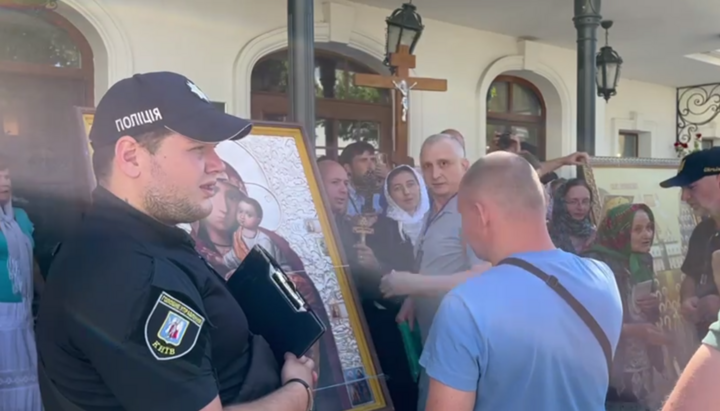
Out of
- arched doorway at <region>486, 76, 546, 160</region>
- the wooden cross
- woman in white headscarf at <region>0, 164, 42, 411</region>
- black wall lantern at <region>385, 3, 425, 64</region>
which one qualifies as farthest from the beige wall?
woman in white headscarf at <region>0, 164, 42, 411</region>

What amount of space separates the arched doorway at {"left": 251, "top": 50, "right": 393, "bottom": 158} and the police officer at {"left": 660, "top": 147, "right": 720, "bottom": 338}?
314 centimetres

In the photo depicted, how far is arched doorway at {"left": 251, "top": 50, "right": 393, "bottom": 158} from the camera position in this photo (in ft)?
17.6

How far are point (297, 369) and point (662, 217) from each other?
8.46ft

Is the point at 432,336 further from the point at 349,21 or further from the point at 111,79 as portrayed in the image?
the point at 349,21

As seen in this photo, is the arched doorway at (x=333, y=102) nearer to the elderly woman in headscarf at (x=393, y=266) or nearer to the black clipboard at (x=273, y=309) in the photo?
the elderly woman in headscarf at (x=393, y=266)

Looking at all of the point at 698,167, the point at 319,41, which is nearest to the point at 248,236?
the point at 698,167

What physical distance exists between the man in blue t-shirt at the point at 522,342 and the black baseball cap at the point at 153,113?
64cm

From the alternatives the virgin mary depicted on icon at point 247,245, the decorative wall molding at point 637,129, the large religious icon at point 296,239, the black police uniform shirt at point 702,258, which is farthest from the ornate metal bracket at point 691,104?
the virgin mary depicted on icon at point 247,245

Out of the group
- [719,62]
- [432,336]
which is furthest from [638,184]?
[719,62]

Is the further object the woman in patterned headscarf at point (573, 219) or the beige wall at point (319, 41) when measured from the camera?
the beige wall at point (319, 41)

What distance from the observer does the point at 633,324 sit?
293 centimetres

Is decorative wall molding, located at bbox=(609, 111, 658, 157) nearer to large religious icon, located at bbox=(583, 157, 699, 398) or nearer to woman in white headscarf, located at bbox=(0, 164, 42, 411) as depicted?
large religious icon, located at bbox=(583, 157, 699, 398)

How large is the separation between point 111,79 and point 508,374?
374cm

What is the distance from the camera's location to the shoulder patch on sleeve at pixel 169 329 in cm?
100
